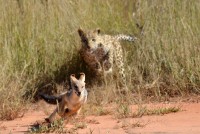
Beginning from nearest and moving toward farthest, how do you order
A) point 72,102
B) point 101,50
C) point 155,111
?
1. point 72,102
2. point 155,111
3. point 101,50

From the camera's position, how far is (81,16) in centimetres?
933

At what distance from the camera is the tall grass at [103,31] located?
8102mm

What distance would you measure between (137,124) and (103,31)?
352 cm

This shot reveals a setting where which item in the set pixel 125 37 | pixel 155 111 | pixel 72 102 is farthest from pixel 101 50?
pixel 72 102

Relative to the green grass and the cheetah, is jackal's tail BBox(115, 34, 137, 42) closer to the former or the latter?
the cheetah

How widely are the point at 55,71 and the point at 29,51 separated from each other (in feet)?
1.77

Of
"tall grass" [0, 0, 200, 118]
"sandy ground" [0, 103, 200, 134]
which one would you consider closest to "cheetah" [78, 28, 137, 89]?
"tall grass" [0, 0, 200, 118]

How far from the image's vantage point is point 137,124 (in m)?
6.18

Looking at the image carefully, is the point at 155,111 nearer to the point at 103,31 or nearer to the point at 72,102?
the point at 72,102

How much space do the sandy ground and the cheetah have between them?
1769 millimetres

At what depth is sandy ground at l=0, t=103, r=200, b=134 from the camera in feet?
19.6

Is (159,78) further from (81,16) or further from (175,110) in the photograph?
(81,16)

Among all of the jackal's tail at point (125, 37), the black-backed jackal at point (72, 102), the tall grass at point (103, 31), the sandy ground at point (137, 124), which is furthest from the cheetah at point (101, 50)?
the black-backed jackal at point (72, 102)

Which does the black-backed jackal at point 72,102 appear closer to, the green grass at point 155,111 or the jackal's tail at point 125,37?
the green grass at point 155,111
